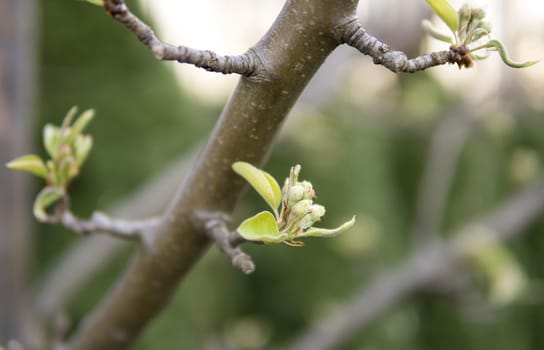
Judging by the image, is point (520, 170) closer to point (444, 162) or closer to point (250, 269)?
point (444, 162)

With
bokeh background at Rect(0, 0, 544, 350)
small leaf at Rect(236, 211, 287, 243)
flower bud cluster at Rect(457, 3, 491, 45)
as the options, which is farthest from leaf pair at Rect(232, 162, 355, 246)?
bokeh background at Rect(0, 0, 544, 350)

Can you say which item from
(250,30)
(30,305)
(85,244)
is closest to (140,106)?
(85,244)

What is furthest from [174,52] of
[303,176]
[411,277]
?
[303,176]

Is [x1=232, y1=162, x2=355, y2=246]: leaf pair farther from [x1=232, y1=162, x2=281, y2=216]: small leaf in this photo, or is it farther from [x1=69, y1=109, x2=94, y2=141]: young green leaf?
[x1=69, y1=109, x2=94, y2=141]: young green leaf

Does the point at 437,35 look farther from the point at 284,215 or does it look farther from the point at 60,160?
the point at 60,160

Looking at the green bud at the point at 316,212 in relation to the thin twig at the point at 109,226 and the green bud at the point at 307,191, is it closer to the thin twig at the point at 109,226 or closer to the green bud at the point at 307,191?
the green bud at the point at 307,191
